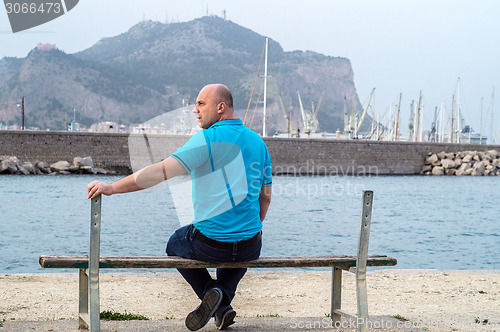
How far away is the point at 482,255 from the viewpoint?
12031 mm

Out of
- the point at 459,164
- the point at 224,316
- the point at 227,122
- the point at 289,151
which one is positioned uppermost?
the point at 227,122

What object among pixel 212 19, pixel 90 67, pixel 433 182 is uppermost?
pixel 212 19

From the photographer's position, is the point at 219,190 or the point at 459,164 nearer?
the point at 219,190

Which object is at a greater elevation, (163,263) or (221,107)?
(221,107)

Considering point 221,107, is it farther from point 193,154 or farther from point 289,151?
point 289,151

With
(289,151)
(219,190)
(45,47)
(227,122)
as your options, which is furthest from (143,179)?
(45,47)

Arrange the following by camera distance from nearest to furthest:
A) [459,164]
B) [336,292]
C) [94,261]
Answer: [94,261] → [336,292] → [459,164]

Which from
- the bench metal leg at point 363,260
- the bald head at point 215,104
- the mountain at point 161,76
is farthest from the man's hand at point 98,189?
the mountain at point 161,76

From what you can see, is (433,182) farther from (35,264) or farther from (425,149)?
A: (35,264)

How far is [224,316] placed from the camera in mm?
3203

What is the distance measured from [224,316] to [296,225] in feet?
43.3

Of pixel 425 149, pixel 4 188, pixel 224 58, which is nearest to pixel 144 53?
pixel 224 58

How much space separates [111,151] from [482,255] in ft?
87.0

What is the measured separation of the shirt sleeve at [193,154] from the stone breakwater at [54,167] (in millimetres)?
30641
